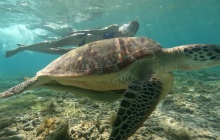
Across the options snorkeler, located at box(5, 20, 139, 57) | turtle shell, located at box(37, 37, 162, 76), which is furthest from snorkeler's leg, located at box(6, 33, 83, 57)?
turtle shell, located at box(37, 37, 162, 76)

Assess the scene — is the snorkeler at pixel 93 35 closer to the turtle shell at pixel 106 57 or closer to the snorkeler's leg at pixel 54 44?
the snorkeler's leg at pixel 54 44

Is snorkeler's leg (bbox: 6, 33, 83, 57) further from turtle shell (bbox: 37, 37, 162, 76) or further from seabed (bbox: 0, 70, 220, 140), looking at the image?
turtle shell (bbox: 37, 37, 162, 76)

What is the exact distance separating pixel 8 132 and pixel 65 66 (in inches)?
60.5

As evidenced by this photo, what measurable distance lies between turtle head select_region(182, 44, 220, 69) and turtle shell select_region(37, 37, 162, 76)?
22.3 inches

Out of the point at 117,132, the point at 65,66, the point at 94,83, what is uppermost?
the point at 65,66

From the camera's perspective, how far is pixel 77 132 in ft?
11.2

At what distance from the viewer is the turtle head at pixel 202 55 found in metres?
3.55

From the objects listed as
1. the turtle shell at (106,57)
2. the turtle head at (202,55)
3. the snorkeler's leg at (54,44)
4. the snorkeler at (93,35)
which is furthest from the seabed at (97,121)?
the snorkeler's leg at (54,44)

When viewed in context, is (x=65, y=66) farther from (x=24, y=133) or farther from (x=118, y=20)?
(x=118, y=20)

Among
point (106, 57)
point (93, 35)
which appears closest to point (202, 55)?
point (106, 57)

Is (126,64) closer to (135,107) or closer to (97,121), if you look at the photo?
(135,107)

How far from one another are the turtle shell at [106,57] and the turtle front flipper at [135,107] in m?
0.62

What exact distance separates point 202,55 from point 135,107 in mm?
1792

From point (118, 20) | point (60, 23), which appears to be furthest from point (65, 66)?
point (118, 20)
